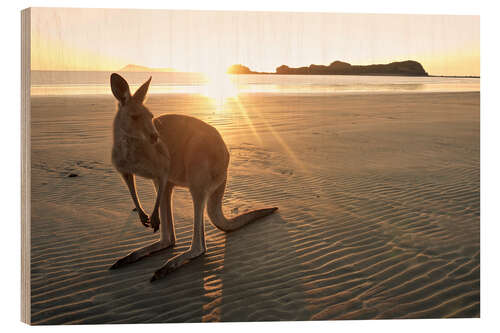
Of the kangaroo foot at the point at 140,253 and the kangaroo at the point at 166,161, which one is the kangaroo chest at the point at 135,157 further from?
the kangaroo foot at the point at 140,253

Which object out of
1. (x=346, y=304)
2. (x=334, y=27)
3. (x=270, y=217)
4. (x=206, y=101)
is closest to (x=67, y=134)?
(x=206, y=101)

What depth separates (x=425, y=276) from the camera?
411cm

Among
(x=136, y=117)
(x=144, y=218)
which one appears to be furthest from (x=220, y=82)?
(x=144, y=218)

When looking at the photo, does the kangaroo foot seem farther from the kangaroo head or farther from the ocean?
the ocean

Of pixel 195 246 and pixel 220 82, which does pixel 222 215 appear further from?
pixel 220 82

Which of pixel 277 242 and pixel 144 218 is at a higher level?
pixel 144 218

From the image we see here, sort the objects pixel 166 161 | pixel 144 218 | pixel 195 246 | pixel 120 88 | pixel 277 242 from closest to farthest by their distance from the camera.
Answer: pixel 120 88
pixel 144 218
pixel 166 161
pixel 195 246
pixel 277 242

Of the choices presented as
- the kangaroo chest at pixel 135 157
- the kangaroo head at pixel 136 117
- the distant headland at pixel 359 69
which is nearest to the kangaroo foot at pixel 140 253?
the kangaroo chest at pixel 135 157

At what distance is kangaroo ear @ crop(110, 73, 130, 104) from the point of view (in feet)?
11.0

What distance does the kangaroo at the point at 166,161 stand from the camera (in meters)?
3.51

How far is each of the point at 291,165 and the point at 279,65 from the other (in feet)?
9.30

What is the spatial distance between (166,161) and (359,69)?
9.32 ft

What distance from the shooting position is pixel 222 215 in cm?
465

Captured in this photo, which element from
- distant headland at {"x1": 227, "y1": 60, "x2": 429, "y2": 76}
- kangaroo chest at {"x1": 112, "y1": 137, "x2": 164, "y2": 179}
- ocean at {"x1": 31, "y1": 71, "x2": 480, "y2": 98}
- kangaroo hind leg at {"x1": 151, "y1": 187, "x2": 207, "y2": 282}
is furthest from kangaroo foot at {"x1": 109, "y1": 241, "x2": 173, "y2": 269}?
distant headland at {"x1": 227, "y1": 60, "x2": 429, "y2": 76}
